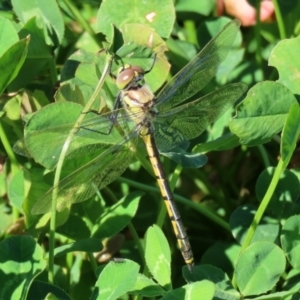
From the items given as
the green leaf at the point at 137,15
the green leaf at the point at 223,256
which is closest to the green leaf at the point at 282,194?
the green leaf at the point at 223,256

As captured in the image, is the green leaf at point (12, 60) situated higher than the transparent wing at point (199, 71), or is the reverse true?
the green leaf at point (12, 60)

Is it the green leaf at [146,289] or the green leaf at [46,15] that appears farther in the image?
the green leaf at [46,15]

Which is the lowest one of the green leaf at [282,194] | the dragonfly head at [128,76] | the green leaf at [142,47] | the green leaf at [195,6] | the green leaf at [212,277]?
the green leaf at [282,194]

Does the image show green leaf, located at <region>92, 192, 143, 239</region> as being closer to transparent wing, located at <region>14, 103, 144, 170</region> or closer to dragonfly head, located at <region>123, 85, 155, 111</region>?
transparent wing, located at <region>14, 103, 144, 170</region>

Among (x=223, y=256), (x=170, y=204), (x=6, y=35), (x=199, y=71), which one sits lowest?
(x=223, y=256)

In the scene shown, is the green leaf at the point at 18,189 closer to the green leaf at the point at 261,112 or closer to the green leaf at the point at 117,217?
the green leaf at the point at 117,217

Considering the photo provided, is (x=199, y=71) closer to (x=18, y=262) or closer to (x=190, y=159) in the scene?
(x=190, y=159)

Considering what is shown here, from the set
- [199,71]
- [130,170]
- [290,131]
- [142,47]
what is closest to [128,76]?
[142,47]

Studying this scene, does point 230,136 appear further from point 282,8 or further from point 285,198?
point 282,8
